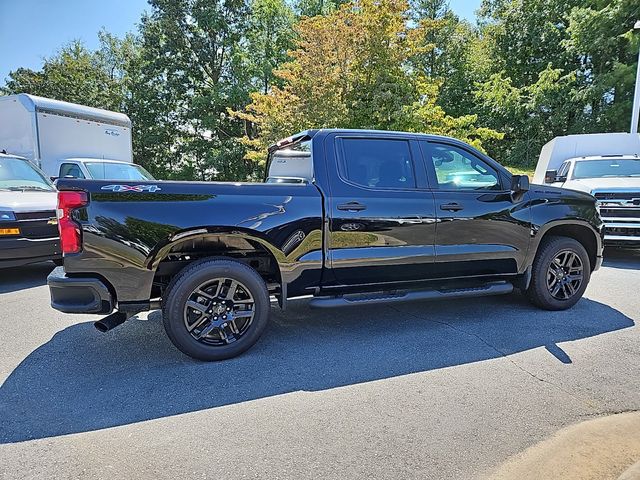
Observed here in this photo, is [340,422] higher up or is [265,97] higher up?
[265,97]

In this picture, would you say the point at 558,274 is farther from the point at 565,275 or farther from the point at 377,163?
the point at 377,163

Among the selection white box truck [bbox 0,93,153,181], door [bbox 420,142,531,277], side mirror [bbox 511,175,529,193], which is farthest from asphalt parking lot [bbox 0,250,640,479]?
white box truck [bbox 0,93,153,181]

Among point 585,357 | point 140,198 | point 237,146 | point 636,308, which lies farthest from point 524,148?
point 140,198

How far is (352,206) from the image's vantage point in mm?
4004

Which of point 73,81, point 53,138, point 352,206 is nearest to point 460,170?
point 352,206

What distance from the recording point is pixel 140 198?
11.2 feet

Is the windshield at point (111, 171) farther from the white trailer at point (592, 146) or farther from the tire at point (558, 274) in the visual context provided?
the white trailer at point (592, 146)

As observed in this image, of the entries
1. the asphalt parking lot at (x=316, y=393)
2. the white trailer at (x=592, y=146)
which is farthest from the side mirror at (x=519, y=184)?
the white trailer at (x=592, y=146)

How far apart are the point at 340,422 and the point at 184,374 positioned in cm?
137

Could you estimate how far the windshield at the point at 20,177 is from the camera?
22.6 feet

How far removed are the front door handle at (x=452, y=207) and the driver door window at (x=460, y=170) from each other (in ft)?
0.59

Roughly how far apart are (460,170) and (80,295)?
12.3ft

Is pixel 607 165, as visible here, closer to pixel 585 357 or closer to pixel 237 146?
pixel 585 357

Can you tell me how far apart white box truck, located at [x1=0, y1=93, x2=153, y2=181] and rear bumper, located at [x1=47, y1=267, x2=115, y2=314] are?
270 inches
